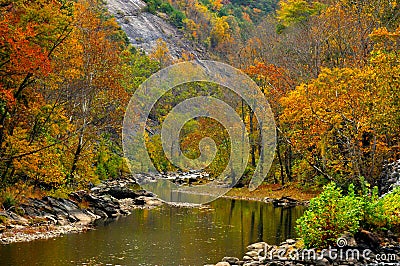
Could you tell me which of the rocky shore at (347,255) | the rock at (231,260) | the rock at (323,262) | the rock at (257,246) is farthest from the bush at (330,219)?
the rock at (257,246)

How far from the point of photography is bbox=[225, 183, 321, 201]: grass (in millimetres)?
33906

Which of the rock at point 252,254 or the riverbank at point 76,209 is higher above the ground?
the rock at point 252,254

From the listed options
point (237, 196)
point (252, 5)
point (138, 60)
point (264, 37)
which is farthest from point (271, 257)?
point (252, 5)

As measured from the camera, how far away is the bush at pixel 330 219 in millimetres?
13797

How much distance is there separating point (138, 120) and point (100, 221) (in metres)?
20.3

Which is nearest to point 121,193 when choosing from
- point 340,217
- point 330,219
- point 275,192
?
point 275,192

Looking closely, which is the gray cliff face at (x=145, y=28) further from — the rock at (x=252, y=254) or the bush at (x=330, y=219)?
the bush at (x=330, y=219)

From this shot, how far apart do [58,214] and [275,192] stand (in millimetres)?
18769

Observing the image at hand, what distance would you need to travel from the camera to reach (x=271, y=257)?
47.5 feet

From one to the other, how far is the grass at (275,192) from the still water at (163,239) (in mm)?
6161

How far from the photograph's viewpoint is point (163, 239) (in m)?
19.2

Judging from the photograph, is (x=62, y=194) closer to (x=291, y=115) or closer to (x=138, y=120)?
(x=291, y=115)
